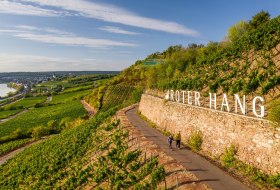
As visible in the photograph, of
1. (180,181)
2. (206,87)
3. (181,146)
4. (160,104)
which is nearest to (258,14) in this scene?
(206,87)

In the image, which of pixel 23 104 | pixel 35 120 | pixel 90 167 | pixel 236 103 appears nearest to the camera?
pixel 236 103

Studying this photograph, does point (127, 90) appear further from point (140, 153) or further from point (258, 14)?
point (140, 153)

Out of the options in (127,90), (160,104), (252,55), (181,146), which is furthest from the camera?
(127,90)

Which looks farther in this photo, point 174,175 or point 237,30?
point 237,30

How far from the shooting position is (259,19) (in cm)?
5250

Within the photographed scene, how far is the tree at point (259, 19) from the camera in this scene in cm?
5175

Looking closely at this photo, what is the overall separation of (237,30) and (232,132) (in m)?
40.2

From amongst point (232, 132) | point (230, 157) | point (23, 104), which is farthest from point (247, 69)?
point (23, 104)

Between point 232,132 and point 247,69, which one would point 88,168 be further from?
point 247,69

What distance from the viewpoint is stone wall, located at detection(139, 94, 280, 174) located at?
57.7 feet

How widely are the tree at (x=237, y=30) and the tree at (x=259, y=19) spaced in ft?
7.04

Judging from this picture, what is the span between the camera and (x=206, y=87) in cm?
3903

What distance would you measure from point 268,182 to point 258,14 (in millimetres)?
42841

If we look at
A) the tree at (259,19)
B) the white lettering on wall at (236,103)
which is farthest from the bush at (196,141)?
the tree at (259,19)
